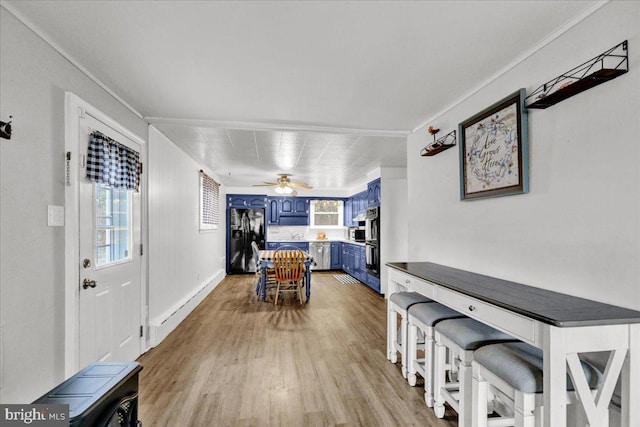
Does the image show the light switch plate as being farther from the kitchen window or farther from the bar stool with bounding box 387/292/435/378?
the kitchen window

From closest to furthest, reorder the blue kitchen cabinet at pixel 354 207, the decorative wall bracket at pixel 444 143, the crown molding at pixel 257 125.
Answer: the decorative wall bracket at pixel 444 143 < the crown molding at pixel 257 125 < the blue kitchen cabinet at pixel 354 207

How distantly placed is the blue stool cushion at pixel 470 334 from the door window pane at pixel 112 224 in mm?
2534

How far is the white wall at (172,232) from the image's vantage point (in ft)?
10.6

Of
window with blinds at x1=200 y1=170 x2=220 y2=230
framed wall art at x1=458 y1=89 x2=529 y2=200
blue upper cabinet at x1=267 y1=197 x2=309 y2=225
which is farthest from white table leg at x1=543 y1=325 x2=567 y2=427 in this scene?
blue upper cabinet at x1=267 y1=197 x2=309 y2=225

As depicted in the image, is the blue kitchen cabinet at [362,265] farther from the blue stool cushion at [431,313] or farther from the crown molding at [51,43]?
the crown molding at [51,43]

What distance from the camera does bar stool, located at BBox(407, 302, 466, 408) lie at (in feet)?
6.79

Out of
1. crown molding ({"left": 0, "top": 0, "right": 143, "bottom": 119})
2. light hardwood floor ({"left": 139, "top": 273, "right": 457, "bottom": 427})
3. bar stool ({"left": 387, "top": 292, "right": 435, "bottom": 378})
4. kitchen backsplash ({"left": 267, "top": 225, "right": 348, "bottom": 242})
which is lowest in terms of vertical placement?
light hardwood floor ({"left": 139, "top": 273, "right": 457, "bottom": 427})

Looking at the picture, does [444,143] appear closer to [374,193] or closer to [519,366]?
[519,366]

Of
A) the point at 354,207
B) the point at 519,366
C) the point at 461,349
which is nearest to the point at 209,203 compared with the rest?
the point at 354,207

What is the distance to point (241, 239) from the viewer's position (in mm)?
7578

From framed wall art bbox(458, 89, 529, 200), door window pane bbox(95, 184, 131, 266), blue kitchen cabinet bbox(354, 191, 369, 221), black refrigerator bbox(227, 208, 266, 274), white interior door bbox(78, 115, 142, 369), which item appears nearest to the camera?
framed wall art bbox(458, 89, 529, 200)

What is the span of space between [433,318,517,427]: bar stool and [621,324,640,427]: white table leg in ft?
1.64

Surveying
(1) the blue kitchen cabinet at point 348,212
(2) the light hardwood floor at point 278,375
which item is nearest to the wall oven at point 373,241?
(2) the light hardwood floor at point 278,375

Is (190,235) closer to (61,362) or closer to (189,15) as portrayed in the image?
(61,362)
